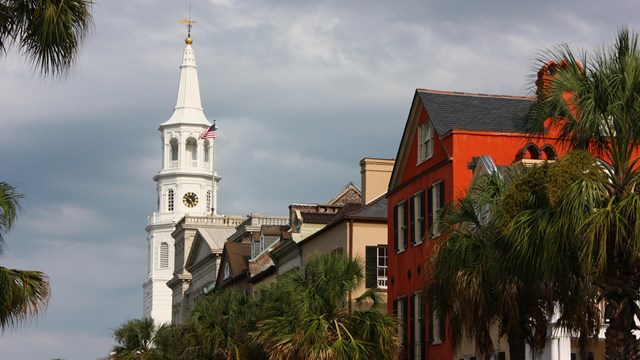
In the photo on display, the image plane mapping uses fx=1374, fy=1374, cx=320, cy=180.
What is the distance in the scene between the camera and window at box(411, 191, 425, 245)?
165 ft

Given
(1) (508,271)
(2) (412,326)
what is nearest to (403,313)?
(2) (412,326)

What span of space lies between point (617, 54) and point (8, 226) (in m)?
12.1

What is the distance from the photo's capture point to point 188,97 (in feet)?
569

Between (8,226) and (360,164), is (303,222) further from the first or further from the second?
(8,226)

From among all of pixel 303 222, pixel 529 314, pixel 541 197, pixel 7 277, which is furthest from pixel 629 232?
pixel 303 222

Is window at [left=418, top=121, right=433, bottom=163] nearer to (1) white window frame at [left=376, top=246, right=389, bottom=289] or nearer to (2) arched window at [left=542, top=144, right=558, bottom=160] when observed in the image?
(2) arched window at [left=542, top=144, right=558, bottom=160]

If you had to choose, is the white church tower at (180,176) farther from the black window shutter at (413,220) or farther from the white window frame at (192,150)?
the black window shutter at (413,220)

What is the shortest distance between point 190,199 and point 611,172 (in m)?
149

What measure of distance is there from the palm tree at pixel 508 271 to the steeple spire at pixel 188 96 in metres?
141

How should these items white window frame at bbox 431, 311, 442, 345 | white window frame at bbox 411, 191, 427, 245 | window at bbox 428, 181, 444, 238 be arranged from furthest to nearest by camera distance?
white window frame at bbox 411, 191, 427, 245 < window at bbox 428, 181, 444, 238 < white window frame at bbox 431, 311, 442, 345

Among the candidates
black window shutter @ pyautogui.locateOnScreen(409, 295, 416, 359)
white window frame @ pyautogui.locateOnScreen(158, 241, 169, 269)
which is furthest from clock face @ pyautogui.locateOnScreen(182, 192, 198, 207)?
black window shutter @ pyautogui.locateOnScreen(409, 295, 416, 359)

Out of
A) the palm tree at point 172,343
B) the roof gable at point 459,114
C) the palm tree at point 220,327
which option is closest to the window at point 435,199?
the roof gable at point 459,114

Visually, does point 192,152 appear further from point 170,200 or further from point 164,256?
point 164,256

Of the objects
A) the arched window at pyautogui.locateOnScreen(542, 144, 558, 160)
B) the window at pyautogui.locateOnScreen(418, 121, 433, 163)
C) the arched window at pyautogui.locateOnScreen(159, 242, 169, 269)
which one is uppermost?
the arched window at pyautogui.locateOnScreen(159, 242, 169, 269)
